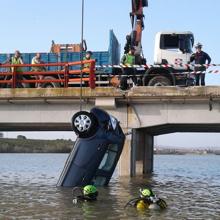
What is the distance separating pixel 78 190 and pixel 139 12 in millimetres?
11975

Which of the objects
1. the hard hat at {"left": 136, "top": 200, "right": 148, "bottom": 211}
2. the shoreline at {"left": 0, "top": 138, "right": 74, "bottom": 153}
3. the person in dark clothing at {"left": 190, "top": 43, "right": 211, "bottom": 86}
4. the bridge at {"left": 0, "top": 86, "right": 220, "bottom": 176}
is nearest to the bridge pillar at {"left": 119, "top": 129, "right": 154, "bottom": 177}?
the bridge at {"left": 0, "top": 86, "right": 220, "bottom": 176}

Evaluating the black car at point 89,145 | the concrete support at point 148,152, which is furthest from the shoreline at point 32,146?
the black car at point 89,145

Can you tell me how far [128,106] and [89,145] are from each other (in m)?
4.93

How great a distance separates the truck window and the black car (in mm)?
7835

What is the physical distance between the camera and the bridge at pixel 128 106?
65.6ft

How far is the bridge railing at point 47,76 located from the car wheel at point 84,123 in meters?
4.14

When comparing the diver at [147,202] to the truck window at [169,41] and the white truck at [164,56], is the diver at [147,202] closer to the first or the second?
the white truck at [164,56]

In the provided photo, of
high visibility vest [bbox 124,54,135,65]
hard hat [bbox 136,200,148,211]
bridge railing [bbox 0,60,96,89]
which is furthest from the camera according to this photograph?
high visibility vest [bbox 124,54,135,65]

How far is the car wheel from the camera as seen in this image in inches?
629

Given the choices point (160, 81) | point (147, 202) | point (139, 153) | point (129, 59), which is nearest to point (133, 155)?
point (139, 153)

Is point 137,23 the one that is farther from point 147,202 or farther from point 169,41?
point 147,202

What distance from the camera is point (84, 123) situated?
52.5 feet

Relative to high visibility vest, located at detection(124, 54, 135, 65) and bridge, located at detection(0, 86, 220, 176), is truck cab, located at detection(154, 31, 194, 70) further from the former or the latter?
bridge, located at detection(0, 86, 220, 176)

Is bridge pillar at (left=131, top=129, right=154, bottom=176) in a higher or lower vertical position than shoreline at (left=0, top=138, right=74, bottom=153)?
higher
